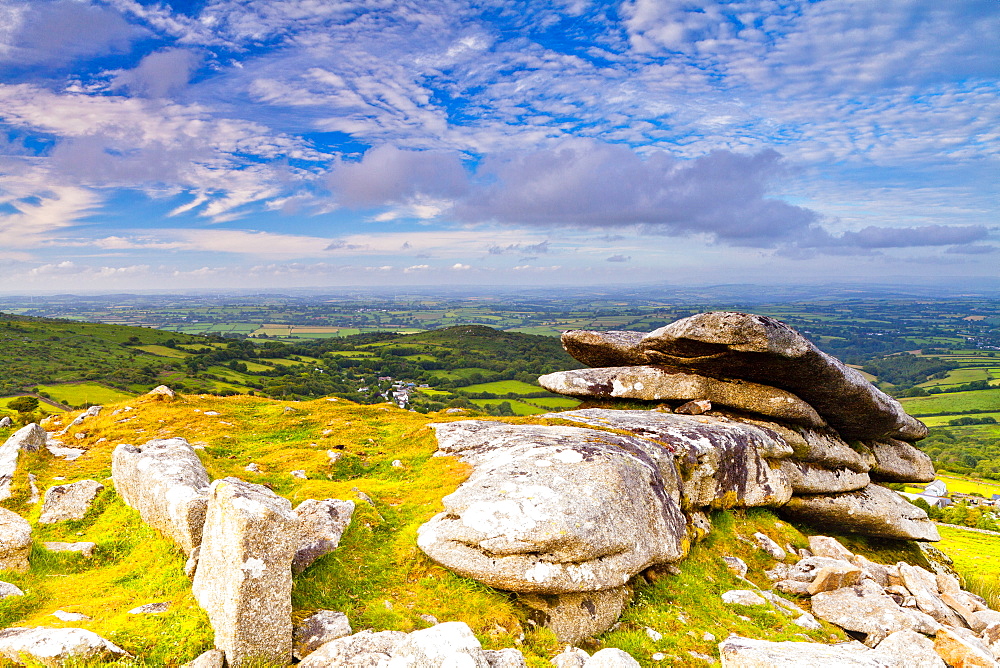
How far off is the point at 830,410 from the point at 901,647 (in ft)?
53.4

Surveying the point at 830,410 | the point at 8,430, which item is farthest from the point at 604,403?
the point at 8,430

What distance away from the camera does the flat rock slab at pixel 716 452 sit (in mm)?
18031

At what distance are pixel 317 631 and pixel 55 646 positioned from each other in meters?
3.98

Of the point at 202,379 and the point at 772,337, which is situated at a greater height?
the point at 772,337

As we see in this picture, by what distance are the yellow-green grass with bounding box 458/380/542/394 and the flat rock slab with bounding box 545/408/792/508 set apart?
117 meters

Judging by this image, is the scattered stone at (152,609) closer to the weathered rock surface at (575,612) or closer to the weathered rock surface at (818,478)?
the weathered rock surface at (575,612)

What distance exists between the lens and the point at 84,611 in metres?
9.07

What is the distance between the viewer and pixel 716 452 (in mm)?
18672

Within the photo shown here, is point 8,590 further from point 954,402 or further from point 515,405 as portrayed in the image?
point 954,402

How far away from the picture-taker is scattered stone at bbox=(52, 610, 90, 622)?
869 cm

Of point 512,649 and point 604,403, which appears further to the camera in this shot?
point 604,403

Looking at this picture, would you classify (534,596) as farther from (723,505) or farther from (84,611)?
(723,505)

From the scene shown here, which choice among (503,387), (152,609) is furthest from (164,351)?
(152,609)

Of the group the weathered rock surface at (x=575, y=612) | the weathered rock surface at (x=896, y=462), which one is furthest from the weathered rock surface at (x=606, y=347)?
the weathered rock surface at (x=575, y=612)
